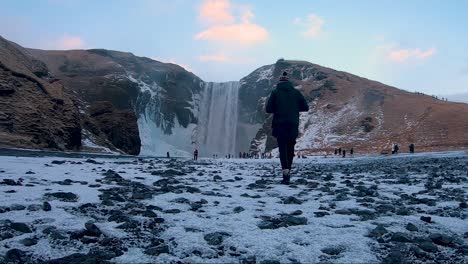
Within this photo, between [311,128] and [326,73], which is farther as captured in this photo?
[326,73]

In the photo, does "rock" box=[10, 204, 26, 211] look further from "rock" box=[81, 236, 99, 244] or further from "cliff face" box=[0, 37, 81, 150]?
"cliff face" box=[0, 37, 81, 150]

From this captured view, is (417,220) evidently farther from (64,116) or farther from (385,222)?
(64,116)

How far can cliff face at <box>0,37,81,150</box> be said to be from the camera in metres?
32.0

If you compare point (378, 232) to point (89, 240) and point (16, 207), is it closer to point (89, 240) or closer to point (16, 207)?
point (89, 240)

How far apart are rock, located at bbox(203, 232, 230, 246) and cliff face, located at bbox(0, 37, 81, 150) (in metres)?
27.0

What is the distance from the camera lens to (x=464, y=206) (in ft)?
22.4

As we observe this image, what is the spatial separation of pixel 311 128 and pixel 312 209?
352ft

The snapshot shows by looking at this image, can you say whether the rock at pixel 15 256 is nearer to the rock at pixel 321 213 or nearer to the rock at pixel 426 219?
the rock at pixel 321 213

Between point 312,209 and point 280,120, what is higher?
point 280,120

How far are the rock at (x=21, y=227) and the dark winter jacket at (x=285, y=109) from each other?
7327mm

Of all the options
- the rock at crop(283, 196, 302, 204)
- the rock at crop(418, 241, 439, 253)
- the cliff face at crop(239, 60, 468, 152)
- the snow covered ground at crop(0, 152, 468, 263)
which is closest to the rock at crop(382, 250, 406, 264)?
the snow covered ground at crop(0, 152, 468, 263)

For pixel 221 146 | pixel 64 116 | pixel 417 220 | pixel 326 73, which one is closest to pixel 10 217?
pixel 417 220

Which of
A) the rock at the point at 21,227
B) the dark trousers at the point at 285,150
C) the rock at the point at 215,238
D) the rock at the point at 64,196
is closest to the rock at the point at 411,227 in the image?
the rock at the point at 215,238

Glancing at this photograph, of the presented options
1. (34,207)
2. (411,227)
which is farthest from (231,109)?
(411,227)
